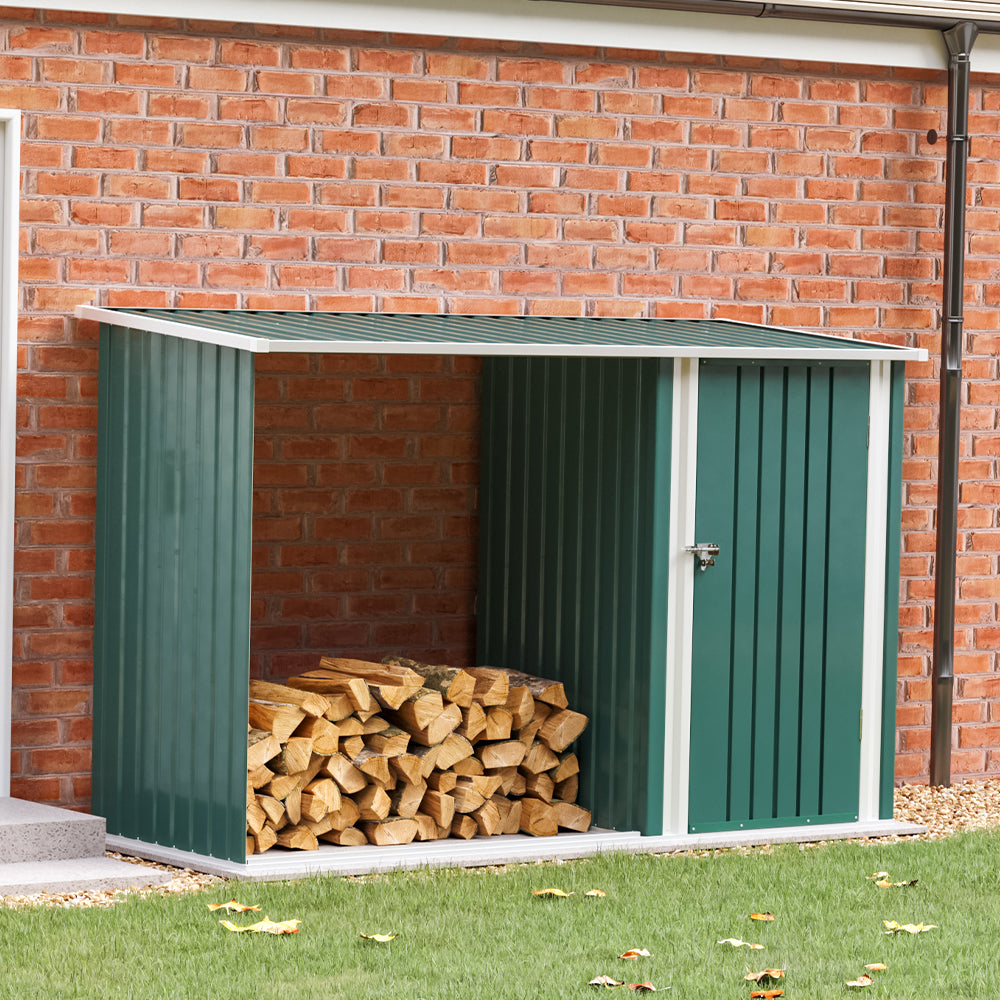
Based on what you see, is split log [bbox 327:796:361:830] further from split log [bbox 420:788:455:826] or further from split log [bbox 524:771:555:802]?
split log [bbox 524:771:555:802]

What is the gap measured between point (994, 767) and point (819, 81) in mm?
3395

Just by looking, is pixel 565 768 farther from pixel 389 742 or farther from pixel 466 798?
pixel 389 742

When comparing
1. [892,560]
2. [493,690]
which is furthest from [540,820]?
[892,560]

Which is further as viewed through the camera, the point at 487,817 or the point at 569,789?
the point at 569,789

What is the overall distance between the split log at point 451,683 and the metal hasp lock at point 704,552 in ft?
3.35

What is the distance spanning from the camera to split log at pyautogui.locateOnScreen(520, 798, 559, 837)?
7.91 meters

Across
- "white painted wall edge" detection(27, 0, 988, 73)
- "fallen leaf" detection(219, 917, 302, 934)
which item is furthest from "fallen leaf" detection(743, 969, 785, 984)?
"white painted wall edge" detection(27, 0, 988, 73)

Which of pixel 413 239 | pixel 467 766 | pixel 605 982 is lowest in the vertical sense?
pixel 605 982

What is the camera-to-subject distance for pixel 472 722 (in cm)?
783

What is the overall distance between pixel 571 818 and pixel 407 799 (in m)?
0.72

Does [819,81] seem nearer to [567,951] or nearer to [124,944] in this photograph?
[567,951]

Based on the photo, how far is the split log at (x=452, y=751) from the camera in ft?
25.4

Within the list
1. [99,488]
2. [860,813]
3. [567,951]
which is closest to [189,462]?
[99,488]

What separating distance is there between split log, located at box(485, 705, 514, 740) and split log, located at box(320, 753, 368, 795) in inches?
22.8
